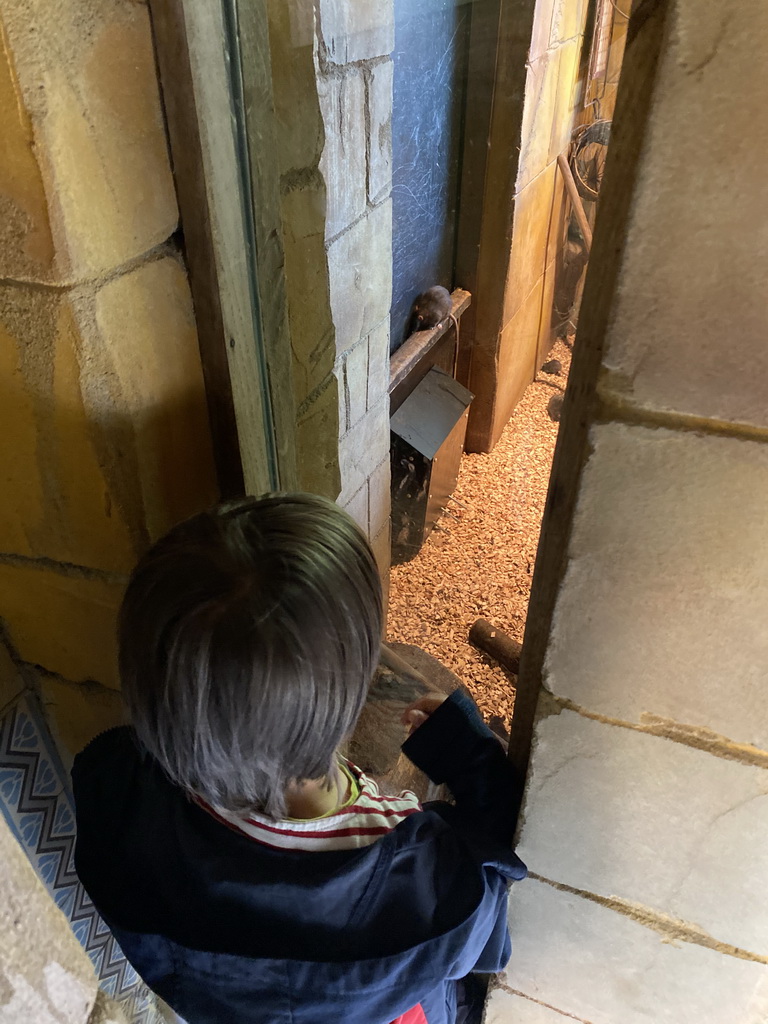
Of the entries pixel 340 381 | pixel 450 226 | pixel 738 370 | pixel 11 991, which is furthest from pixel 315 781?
pixel 450 226

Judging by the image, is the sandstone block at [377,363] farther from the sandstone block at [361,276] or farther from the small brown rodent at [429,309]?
the small brown rodent at [429,309]

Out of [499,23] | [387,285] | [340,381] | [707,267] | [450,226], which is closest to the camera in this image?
[707,267]

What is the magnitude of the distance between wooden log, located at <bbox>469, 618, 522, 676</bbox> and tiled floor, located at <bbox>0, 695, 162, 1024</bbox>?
1.09 m

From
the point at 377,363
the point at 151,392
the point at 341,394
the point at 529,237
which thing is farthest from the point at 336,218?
the point at 529,237

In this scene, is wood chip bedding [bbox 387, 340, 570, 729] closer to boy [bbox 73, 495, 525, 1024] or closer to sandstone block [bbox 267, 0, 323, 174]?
sandstone block [bbox 267, 0, 323, 174]

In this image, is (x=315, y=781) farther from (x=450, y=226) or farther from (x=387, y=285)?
(x=450, y=226)

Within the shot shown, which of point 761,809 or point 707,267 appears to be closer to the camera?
point 707,267

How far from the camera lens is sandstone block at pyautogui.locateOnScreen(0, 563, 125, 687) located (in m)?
0.99

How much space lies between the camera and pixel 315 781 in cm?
77

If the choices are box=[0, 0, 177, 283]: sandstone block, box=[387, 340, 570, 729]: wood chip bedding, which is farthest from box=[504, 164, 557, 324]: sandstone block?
box=[0, 0, 177, 283]: sandstone block

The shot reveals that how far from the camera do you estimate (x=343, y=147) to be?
4.60ft

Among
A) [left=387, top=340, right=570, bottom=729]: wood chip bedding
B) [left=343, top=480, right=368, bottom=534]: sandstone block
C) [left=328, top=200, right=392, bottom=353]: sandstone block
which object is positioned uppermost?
[left=328, top=200, right=392, bottom=353]: sandstone block

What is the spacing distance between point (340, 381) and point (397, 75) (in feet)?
3.31

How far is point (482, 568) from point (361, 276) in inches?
39.5
